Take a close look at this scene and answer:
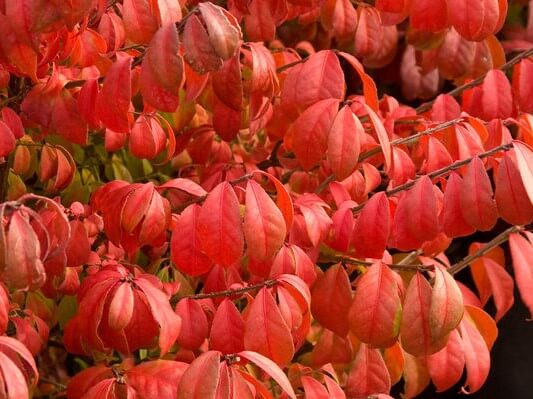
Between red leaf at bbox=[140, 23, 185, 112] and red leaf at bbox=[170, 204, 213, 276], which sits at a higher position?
red leaf at bbox=[140, 23, 185, 112]

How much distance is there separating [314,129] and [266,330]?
31cm

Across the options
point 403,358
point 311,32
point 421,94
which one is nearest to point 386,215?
point 403,358

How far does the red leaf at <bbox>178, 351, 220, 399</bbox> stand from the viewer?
0.99 meters

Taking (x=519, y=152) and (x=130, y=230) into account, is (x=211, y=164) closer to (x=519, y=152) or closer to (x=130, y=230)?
(x=130, y=230)

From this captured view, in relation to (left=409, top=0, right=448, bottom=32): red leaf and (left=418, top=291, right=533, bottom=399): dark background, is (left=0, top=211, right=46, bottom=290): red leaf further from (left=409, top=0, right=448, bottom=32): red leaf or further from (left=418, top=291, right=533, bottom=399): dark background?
(left=418, top=291, right=533, bottom=399): dark background

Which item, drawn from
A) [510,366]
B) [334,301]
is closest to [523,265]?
[334,301]

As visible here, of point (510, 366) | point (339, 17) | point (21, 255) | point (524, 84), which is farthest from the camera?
point (510, 366)

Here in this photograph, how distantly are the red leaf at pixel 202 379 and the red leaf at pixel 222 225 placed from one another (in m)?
0.19

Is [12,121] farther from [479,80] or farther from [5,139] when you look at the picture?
[479,80]

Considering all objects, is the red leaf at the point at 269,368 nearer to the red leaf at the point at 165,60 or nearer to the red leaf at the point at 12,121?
the red leaf at the point at 165,60

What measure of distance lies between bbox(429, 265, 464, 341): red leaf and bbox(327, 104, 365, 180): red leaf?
0.19 meters

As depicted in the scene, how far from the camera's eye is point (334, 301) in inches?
54.1

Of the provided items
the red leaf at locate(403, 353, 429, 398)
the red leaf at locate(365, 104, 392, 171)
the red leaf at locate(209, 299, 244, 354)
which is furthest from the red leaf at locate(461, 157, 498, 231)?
the red leaf at locate(403, 353, 429, 398)

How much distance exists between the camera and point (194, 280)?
171 centimetres
